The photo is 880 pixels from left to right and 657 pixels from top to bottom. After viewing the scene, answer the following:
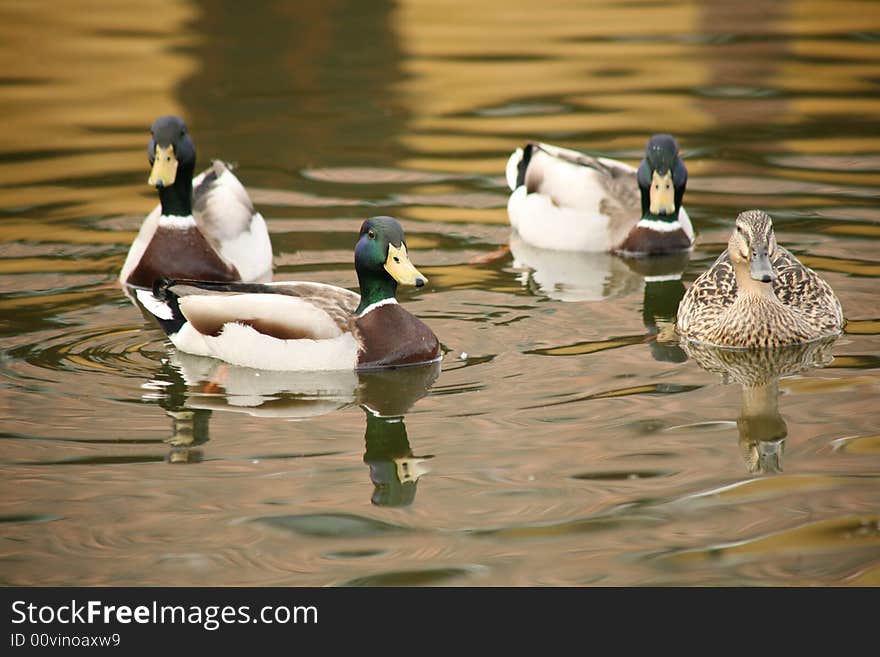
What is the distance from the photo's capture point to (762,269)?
27.2 ft

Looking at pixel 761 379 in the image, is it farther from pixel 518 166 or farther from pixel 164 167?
pixel 518 166

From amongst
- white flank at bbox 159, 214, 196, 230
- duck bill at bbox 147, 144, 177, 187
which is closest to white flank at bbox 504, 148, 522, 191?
white flank at bbox 159, 214, 196, 230

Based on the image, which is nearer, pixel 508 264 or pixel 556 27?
pixel 508 264

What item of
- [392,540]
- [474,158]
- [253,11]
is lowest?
[392,540]

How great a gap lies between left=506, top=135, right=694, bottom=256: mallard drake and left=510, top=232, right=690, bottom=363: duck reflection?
0.34ft

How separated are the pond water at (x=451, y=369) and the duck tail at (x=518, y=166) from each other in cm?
35

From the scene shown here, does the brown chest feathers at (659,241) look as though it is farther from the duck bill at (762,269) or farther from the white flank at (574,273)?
the duck bill at (762,269)

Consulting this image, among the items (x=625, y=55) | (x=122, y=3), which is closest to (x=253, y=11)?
(x=122, y=3)

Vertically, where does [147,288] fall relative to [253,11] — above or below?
below

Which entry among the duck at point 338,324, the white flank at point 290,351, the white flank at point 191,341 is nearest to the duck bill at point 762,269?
the duck at point 338,324

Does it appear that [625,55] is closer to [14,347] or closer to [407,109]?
[407,109]

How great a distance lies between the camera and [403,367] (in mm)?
8469

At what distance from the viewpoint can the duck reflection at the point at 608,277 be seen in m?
9.84

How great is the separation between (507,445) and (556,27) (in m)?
13.9
